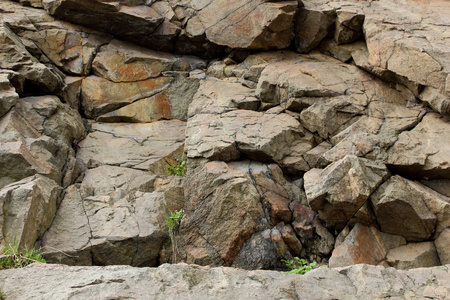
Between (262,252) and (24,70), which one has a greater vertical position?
(24,70)

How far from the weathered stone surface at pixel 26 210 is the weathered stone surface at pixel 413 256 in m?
5.17

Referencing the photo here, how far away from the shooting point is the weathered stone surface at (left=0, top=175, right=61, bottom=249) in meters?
5.72

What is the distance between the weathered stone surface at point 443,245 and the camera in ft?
19.5

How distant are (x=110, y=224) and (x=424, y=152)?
5165 mm

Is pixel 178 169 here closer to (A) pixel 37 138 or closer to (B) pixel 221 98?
(B) pixel 221 98

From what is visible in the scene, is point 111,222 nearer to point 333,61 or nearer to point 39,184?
point 39,184

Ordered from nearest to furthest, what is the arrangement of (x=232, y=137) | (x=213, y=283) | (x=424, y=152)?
1. (x=213, y=283)
2. (x=424, y=152)
3. (x=232, y=137)

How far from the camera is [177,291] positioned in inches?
144

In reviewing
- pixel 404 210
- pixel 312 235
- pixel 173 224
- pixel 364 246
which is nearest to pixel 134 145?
pixel 173 224

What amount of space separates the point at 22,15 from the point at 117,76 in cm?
262

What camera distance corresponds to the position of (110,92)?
9.84 meters

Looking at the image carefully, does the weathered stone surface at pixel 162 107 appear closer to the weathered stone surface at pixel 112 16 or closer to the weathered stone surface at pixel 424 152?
the weathered stone surface at pixel 112 16

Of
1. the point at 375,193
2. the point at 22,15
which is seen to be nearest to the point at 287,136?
the point at 375,193

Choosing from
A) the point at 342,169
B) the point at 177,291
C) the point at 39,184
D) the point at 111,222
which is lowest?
the point at 111,222
